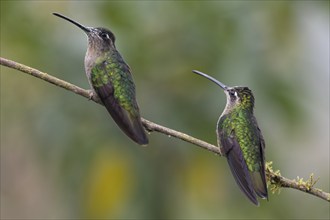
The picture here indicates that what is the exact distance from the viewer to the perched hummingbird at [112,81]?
215cm

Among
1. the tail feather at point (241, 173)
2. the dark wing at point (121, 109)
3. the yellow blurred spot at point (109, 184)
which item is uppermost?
the dark wing at point (121, 109)

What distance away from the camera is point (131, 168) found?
504cm

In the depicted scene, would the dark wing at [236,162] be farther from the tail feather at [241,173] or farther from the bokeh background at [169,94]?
the bokeh background at [169,94]

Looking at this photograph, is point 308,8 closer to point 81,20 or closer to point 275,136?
point 275,136

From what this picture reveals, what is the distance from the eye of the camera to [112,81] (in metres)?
2.50

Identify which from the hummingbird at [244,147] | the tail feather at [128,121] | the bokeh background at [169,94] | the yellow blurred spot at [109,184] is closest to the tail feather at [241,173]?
the hummingbird at [244,147]

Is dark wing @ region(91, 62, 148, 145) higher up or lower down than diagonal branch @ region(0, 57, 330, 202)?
higher up

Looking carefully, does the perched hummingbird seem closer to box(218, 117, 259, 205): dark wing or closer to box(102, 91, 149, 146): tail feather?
box(102, 91, 149, 146): tail feather

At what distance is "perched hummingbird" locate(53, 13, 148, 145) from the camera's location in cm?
215

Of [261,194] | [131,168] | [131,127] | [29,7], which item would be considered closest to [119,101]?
[131,127]

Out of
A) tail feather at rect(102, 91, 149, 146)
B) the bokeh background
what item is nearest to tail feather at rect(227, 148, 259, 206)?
tail feather at rect(102, 91, 149, 146)

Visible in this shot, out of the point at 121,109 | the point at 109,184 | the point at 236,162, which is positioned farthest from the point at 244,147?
the point at 109,184

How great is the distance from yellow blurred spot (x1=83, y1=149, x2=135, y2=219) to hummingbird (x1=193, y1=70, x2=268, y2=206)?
7.26 feet

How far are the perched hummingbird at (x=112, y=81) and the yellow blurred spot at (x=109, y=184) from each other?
231cm
